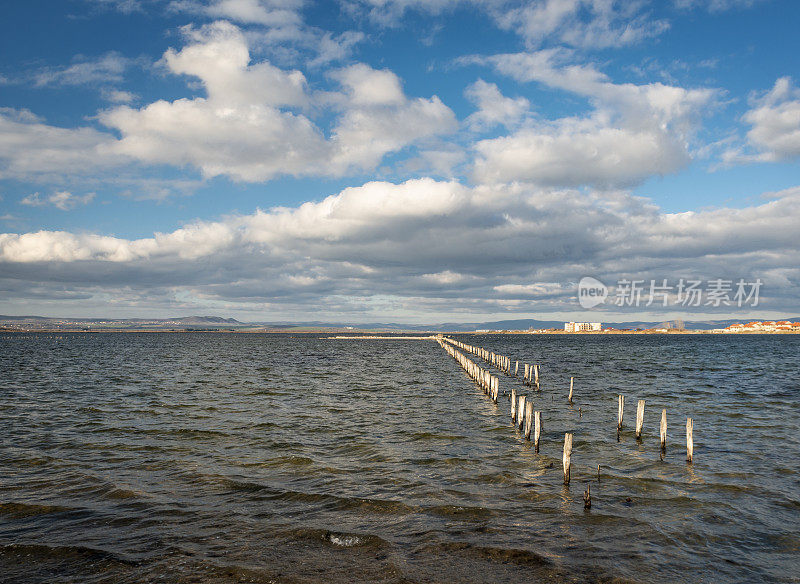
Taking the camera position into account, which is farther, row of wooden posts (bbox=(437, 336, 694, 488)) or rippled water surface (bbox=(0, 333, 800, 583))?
row of wooden posts (bbox=(437, 336, 694, 488))

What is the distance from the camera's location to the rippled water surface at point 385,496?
1120 cm

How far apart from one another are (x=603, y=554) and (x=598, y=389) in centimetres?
3354

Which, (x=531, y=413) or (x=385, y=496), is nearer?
(x=385, y=496)

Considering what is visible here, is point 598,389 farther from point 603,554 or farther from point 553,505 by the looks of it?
point 603,554

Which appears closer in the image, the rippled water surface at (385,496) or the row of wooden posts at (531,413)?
the rippled water surface at (385,496)

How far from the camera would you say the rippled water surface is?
11203 mm

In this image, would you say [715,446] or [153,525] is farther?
[715,446]

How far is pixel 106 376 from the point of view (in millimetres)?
52844

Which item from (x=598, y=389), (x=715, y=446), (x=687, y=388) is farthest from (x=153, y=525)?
(x=687, y=388)

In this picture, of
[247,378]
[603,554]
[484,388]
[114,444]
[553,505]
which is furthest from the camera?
[247,378]

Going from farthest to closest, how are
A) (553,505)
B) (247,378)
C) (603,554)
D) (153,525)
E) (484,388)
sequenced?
(247,378), (484,388), (553,505), (153,525), (603,554)

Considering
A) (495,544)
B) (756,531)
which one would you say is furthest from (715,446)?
(495,544)

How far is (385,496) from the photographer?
1541cm

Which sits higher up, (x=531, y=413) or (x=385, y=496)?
(x=531, y=413)
